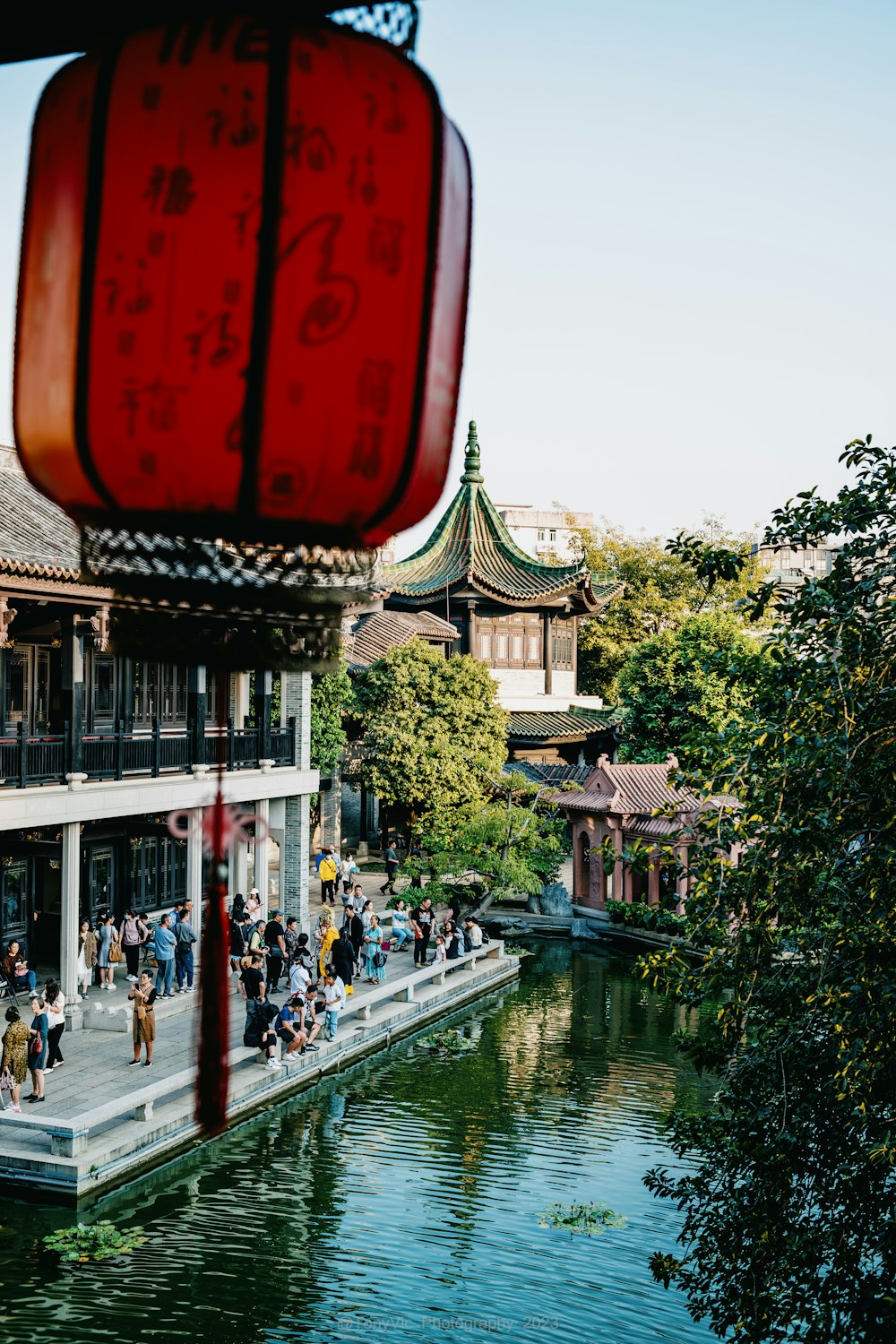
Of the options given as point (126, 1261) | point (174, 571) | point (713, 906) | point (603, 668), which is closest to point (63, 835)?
point (126, 1261)

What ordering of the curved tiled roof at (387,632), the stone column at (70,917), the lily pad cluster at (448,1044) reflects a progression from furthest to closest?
1. the curved tiled roof at (387,632)
2. the lily pad cluster at (448,1044)
3. the stone column at (70,917)

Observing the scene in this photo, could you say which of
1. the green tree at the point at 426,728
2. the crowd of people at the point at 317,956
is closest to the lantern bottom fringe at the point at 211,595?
the crowd of people at the point at 317,956

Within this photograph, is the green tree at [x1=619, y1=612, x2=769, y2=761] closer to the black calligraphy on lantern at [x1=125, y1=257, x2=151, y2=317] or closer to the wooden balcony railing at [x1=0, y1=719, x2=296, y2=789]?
the wooden balcony railing at [x1=0, y1=719, x2=296, y2=789]

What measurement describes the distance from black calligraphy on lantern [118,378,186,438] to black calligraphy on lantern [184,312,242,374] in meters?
0.06

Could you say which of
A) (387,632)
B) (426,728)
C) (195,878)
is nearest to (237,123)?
(195,878)

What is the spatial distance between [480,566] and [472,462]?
4.40 m

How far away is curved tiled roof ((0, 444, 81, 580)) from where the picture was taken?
1433 centimetres

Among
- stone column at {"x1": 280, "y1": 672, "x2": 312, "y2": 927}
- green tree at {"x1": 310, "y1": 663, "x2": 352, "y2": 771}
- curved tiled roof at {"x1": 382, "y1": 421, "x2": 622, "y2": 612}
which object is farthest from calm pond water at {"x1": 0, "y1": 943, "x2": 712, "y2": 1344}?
curved tiled roof at {"x1": 382, "y1": 421, "x2": 622, "y2": 612}

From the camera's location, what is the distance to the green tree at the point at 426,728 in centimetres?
2752

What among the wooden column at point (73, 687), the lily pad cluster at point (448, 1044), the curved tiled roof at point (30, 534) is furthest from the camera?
the lily pad cluster at point (448, 1044)

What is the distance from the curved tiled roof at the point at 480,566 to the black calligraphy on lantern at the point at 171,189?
110ft

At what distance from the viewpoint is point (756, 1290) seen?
17.2ft

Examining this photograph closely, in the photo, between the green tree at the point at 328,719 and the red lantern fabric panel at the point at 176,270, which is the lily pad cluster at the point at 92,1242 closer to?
the red lantern fabric panel at the point at 176,270

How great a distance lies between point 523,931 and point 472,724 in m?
5.20
